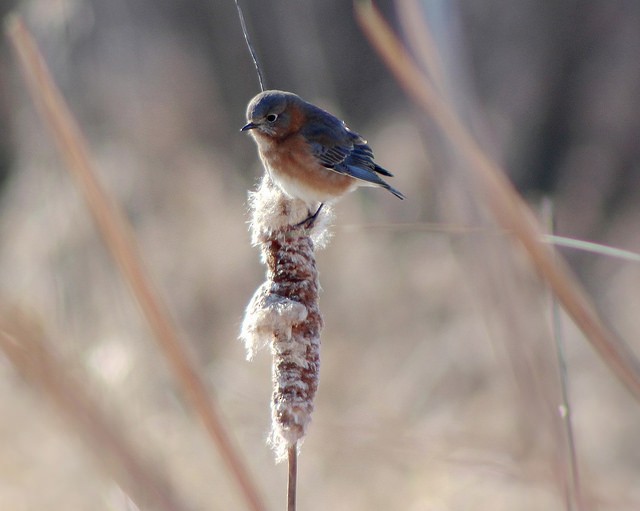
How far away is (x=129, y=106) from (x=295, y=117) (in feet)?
19.5

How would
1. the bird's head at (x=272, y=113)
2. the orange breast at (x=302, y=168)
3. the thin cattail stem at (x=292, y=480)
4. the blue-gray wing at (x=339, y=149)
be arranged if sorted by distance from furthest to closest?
the blue-gray wing at (x=339, y=149)
the bird's head at (x=272, y=113)
the orange breast at (x=302, y=168)
the thin cattail stem at (x=292, y=480)

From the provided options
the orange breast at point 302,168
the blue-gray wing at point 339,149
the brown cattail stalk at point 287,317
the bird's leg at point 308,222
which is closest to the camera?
the brown cattail stalk at point 287,317

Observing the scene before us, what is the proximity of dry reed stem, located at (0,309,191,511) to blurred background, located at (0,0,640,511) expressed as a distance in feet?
0.20

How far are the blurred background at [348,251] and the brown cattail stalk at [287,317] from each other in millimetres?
218

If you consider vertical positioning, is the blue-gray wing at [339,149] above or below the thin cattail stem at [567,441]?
above

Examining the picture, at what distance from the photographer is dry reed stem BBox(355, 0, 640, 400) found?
47.1 inches

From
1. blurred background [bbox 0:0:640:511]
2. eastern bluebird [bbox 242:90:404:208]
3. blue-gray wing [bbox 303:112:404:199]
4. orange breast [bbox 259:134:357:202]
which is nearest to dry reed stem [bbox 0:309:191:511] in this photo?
blurred background [bbox 0:0:640:511]

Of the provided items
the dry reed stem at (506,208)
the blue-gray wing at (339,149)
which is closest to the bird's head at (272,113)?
the blue-gray wing at (339,149)

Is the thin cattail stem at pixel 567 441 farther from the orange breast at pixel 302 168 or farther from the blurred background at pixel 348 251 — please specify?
the orange breast at pixel 302 168

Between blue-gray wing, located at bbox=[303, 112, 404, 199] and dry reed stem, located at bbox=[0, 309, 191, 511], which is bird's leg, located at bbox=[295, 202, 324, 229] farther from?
blue-gray wing, located at bbox=[303, 112, 404, 199]

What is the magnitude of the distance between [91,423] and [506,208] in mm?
655

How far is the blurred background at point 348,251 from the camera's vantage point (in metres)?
2.32

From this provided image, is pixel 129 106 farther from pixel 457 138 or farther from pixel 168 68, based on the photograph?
pixel 457 138

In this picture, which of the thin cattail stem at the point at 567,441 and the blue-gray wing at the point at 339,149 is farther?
the blue-gray wing at the point at 339,149
